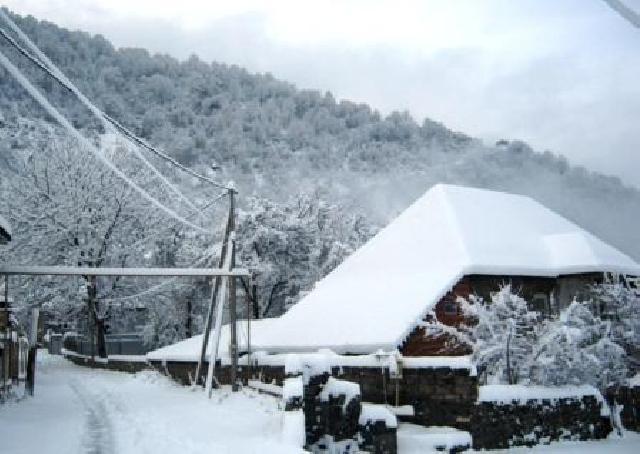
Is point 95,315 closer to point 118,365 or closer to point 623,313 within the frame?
point 118,365

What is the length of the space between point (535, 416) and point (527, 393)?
605mm

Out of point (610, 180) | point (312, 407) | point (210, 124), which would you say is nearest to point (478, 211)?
point (312, 407)

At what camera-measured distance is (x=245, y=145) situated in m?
133

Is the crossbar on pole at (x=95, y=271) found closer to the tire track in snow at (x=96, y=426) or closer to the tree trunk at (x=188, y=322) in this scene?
the tire track in snow at (x=96, y=426)

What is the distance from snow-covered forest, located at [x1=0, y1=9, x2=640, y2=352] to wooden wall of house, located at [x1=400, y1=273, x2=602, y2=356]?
37.9 ft

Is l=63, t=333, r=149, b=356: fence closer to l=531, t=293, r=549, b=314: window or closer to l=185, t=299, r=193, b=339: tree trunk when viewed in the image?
l=185, t=299, r=193, b=339: tree trunk

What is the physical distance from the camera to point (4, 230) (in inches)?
612

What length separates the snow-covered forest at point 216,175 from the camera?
41781 millimetres

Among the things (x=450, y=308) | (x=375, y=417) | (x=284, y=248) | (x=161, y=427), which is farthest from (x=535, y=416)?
(x=284, y=248)

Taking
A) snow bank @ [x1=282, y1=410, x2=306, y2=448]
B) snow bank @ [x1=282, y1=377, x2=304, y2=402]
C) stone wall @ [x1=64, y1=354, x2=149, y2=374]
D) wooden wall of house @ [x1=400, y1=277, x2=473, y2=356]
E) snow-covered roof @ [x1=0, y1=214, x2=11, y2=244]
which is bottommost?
stone wall @ [x1=64, y1=354, x2=149, y2=374]

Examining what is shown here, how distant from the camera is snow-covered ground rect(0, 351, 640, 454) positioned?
12.6 m

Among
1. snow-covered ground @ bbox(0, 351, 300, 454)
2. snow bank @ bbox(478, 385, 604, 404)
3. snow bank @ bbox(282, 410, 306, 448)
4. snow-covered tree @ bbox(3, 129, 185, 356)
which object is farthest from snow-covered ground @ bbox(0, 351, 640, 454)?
snow-covered tree @ bbox(3, 129, 185, 356)

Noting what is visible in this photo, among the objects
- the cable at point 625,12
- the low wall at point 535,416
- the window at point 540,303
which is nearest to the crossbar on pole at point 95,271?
the low wall at point 535,416

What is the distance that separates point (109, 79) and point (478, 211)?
12955cm
